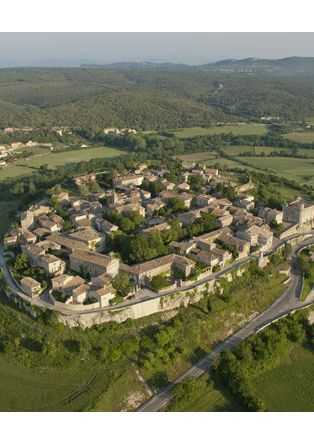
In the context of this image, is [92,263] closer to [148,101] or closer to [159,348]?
[159,348]

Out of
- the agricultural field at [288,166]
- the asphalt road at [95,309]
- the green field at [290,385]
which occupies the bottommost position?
the green field at [290,385]

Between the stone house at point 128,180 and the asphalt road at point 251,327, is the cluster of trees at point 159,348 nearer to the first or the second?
the asphalt road at point 251,327

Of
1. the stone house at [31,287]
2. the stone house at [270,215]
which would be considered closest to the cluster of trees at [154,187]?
the stone house at [270,215]

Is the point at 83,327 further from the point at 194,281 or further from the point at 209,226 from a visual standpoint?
the point at 209,226

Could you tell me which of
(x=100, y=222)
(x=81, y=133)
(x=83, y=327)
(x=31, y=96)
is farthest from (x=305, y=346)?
(x=31, y=96)

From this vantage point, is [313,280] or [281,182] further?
[281,182]

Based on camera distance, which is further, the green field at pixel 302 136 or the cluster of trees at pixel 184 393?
the green field at pixel 302 136

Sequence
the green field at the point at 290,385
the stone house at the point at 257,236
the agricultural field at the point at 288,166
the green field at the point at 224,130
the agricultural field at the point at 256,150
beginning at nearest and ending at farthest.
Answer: the green field at the point at 290,385 → the stone house at the point at 257,236 → the agricultural field at the point at 288,166 → the agricultural field at the point at 256,150 → the green field at the point at 224,130

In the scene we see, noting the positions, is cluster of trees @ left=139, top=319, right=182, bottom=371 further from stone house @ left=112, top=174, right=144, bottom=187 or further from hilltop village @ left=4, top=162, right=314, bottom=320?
stone house @ left=112, top=174, right=144, bottom=187
